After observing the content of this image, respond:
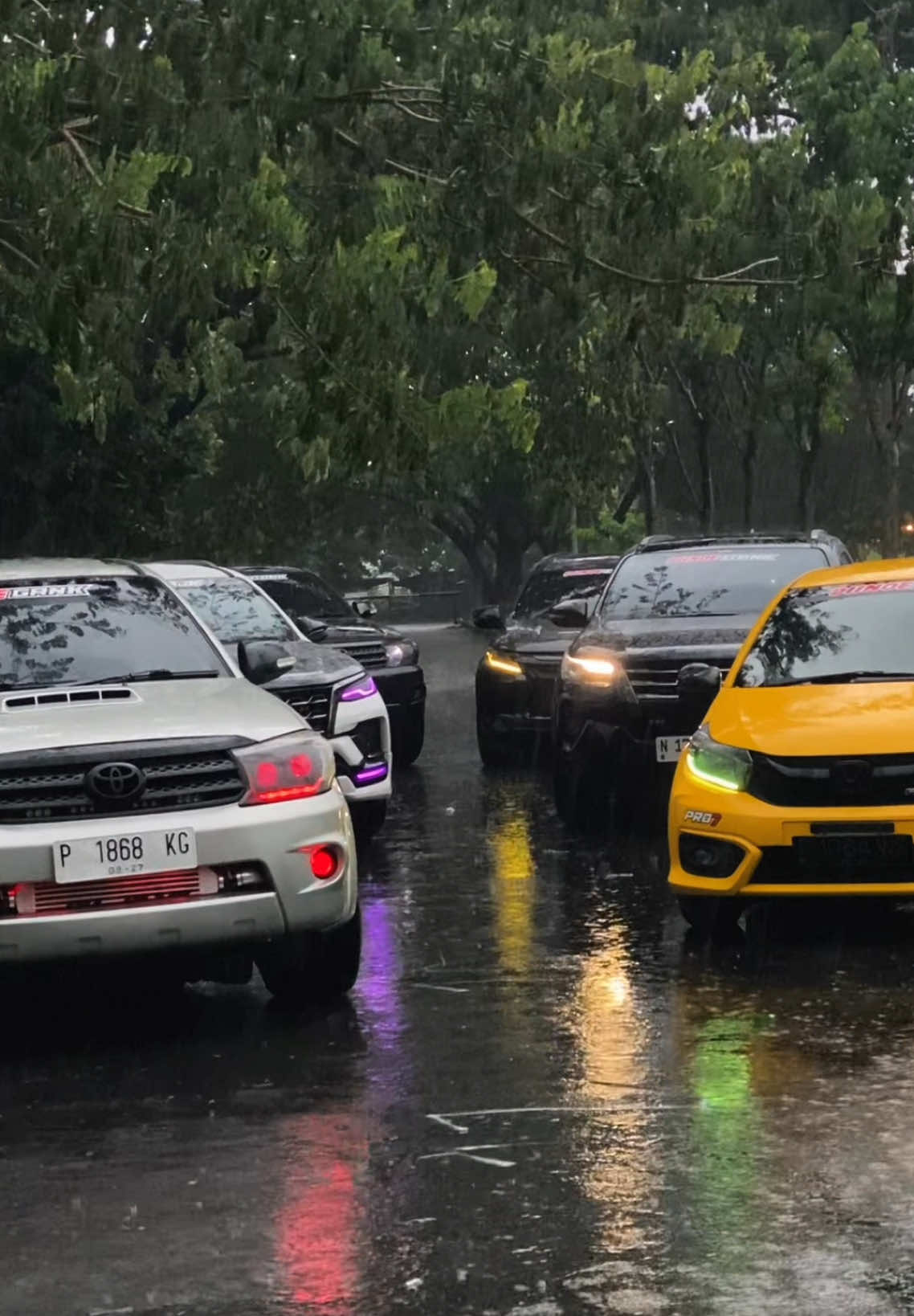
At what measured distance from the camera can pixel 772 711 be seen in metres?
10.0

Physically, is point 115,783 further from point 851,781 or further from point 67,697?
point 851,781

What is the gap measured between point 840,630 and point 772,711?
1.05m

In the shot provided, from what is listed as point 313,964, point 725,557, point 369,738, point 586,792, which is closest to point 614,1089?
point 313,964

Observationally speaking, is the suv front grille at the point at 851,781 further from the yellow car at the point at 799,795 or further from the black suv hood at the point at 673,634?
the black suv hood at the point at 673,634

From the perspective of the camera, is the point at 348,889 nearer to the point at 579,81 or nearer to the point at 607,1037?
the point at 607,1037

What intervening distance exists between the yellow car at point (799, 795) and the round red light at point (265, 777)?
2.09m

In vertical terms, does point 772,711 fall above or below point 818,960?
above

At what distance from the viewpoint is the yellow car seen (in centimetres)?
935

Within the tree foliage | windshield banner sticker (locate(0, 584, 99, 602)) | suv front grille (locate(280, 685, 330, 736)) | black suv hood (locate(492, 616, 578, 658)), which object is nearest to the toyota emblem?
windshield banner sticker (locate(0, 584, 99, 602))

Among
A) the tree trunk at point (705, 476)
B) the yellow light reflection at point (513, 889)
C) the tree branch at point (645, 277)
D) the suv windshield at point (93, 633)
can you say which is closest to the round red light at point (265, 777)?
Answer: the suv windshield at point (93, 633)

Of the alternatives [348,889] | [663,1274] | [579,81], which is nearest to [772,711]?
[348,889]

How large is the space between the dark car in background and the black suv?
5.18ft

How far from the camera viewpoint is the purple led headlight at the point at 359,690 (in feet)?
42.4

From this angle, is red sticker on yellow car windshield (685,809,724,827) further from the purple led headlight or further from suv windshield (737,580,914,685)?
the purple led headlight
